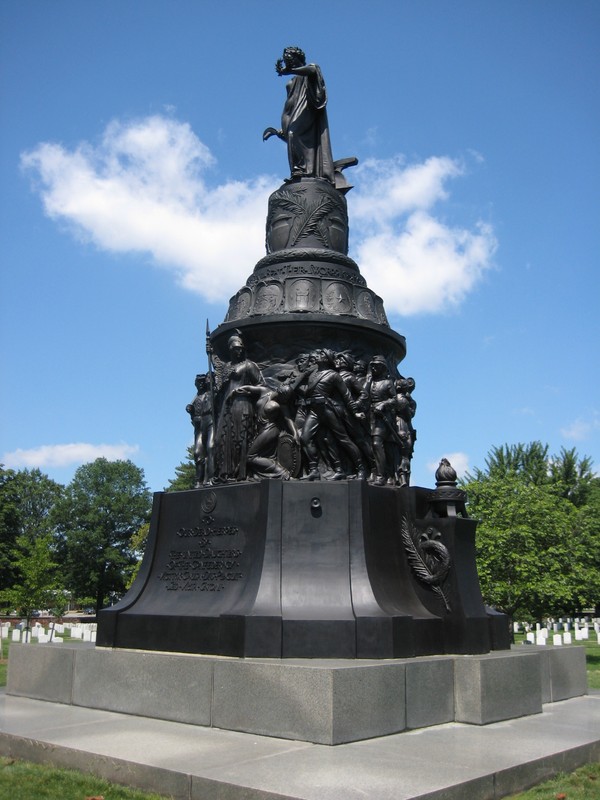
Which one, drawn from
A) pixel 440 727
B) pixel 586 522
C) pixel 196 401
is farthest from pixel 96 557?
pixel 440 727

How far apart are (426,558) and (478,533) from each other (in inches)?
782

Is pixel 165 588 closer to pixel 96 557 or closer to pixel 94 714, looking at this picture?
pixel 94 714

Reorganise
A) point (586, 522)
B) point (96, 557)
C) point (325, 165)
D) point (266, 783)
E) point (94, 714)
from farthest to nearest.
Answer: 1. point (96, 557)
2. point (586, 522)
3. point (325, 165)
4. point (94, 714)
5. point (266, 783)

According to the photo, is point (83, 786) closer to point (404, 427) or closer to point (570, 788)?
point (570, 788)

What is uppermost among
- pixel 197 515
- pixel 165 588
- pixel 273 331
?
pixel 273 331

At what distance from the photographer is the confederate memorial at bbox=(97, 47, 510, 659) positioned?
9891 millimetres

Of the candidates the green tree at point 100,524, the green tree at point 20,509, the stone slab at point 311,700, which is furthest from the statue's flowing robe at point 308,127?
the green tree at point 100,524

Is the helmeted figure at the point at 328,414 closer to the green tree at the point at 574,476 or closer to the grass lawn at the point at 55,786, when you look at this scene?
the grass lawn at the point at 55,786

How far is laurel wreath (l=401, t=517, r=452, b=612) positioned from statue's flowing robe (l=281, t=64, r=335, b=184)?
705cm

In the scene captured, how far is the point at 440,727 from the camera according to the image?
8898 mm

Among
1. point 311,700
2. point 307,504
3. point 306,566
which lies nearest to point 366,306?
point 307,504

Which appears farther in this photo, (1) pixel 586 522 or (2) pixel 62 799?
(1) pixel 586 522

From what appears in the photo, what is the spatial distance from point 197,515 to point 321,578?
2.29 metres

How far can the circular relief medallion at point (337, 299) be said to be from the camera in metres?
12.6
